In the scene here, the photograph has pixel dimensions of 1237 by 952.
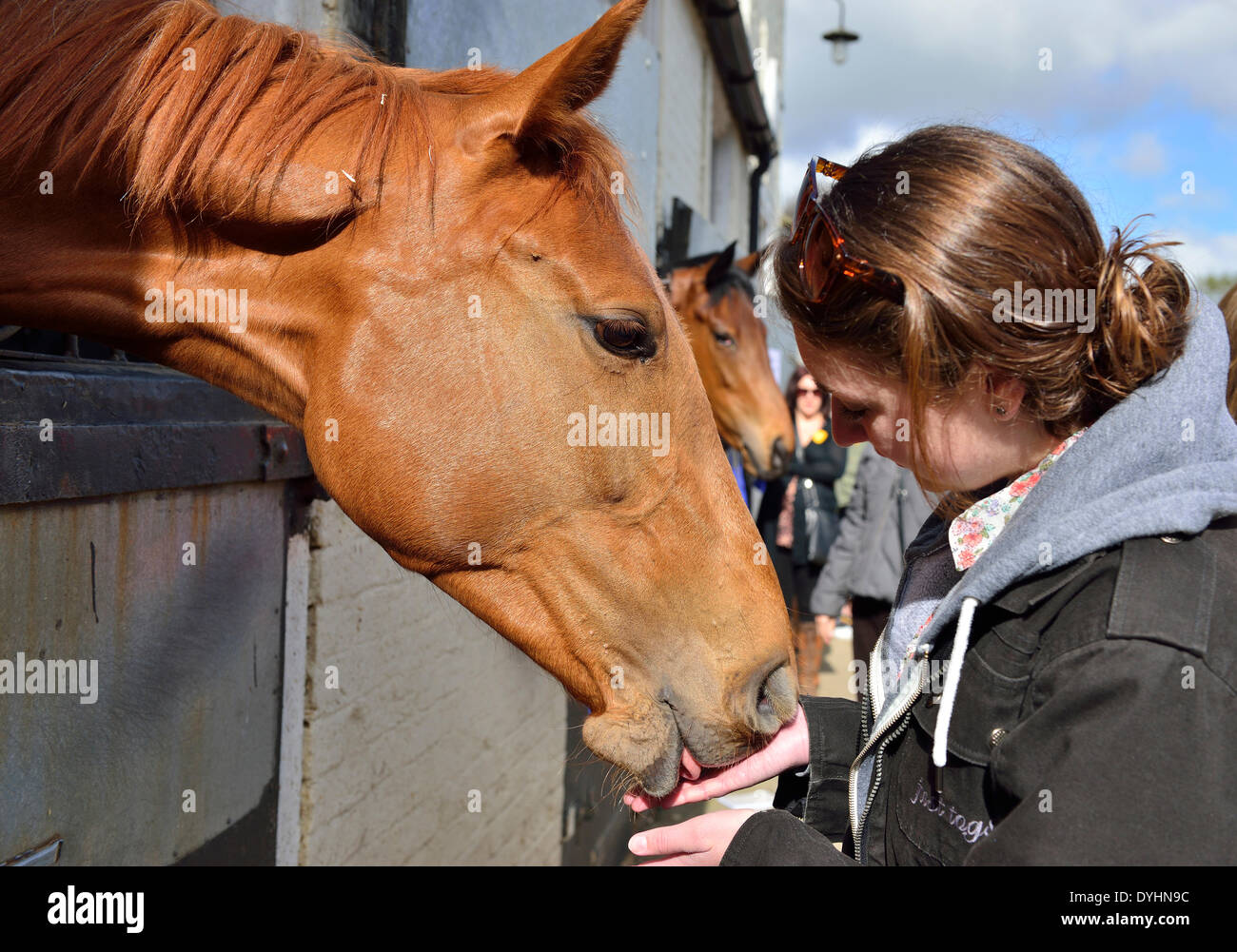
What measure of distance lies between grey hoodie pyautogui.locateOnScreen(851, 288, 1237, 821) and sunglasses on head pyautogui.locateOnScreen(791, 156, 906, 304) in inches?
13.3

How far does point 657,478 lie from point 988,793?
809 mm

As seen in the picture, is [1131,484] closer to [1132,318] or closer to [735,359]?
[1132,318]

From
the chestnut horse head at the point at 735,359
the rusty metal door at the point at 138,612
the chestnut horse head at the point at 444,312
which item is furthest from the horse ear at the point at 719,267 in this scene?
the chestnut horse head at the point at 444,312

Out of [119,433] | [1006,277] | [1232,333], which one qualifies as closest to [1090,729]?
[1006,277]

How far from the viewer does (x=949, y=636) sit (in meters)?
1.23

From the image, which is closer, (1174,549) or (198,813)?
(1174,549)

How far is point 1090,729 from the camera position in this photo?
3.05 ft

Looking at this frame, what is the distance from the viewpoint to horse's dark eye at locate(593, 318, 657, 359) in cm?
162

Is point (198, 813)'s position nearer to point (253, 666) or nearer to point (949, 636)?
point (253, 666)

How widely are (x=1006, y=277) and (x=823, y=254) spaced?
0.93 ft

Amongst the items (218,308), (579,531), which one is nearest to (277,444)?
(218,308)

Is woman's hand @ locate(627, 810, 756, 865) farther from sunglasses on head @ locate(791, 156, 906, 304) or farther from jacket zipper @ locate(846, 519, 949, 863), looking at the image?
sunglasses on head @ locate(791, 156, 906, 304)

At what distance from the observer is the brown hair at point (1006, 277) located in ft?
3.76
